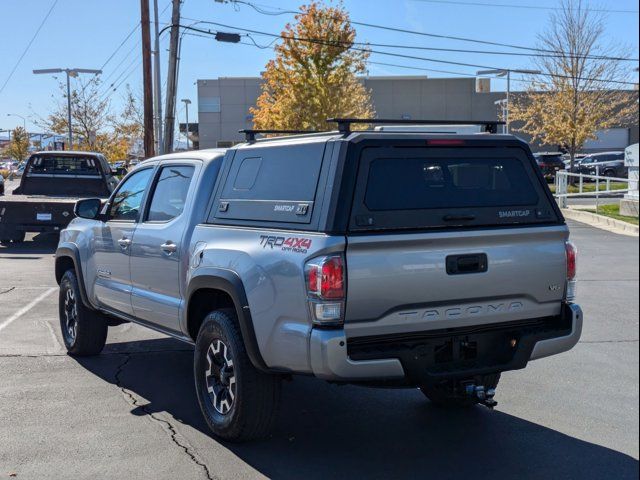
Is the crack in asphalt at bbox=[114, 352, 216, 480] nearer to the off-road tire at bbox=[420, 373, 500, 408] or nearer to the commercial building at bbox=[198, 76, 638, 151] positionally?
the off-road tire at bbox=[420, 373, 500, 408]

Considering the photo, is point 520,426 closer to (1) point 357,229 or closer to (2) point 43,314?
(1) point 357,229

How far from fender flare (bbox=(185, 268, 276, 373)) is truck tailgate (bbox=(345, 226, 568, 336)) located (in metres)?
0.65

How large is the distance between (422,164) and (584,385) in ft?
8.86

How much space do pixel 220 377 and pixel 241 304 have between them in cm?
70

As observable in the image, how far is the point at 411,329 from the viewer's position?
14.2ft

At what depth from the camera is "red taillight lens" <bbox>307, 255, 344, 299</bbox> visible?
4.06 meters

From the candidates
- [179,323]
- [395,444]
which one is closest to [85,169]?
[179,323]

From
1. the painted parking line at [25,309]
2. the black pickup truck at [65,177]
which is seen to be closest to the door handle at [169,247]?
the painted parking line at [25,309]

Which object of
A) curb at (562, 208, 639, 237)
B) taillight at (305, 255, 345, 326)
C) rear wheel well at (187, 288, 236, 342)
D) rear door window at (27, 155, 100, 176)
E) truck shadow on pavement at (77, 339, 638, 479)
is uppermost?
rear door window at (27, 155, 100, 176)

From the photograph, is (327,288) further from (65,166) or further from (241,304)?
(65,166)

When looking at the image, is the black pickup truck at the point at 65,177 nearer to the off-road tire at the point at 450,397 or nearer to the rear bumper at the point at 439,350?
the off-road tire at the point at 450,397

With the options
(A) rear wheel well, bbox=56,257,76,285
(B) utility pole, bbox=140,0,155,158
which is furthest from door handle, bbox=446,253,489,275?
(B) utility pole, bbox=140,0,155,158

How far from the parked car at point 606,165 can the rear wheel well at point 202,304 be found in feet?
120

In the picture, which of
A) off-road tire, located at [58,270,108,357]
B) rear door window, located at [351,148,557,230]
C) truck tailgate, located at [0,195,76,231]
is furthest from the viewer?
truck tailgate, located at [0,195,76,231]
